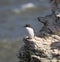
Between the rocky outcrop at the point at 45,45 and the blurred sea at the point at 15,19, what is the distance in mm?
13220

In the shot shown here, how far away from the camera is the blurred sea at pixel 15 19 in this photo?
29672 mm

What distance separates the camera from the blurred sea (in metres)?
29.7

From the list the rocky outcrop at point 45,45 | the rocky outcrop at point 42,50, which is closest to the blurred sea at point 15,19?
the rocky outcrop at point 45,45

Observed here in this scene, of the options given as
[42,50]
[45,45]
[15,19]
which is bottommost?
[42,50]

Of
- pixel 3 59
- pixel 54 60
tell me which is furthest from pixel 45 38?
pixel 3 59

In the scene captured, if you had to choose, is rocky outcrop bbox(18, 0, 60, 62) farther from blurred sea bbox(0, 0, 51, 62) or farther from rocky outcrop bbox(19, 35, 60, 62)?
blurred sea bbox(0, 0, 51, 62)

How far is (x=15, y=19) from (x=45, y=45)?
21338 millimetres

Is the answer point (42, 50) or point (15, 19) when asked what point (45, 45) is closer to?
point (42, 50)

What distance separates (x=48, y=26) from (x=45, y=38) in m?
0.76

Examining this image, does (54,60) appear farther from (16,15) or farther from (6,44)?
(16,15)

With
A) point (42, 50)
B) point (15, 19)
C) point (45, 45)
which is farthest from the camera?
point (15, 19)

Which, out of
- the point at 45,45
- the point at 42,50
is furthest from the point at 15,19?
the point at 42,50

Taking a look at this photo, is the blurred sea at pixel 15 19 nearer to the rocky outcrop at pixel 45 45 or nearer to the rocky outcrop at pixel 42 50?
the rocky outcrop at pixel 45 45

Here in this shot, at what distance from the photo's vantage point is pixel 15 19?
111ft
